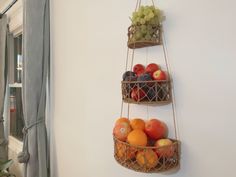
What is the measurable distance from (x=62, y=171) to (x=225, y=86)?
1.30 metres

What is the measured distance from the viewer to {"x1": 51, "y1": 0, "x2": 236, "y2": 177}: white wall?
2.37ft

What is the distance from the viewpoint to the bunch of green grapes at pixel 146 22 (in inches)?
32.9

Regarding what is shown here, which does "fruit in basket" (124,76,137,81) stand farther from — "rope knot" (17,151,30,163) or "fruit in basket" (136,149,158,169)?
"rope knot" (17,151,30,163)

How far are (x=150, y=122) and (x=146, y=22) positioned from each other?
1.19ft

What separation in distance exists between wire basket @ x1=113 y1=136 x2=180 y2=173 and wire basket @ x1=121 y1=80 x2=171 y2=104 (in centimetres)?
16

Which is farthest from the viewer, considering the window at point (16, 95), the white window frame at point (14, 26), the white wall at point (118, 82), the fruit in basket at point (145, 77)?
the window at point (16, 95)

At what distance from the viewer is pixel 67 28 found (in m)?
1.55

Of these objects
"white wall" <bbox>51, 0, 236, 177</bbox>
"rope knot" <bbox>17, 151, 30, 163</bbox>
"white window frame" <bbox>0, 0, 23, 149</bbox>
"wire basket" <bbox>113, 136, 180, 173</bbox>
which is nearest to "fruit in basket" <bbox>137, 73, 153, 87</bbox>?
"white wall" <bbox>51, 0, 236, 177</bbox>

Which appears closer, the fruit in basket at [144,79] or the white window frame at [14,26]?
the fruit in basket at [144,79]

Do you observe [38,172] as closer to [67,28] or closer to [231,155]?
[67,28]

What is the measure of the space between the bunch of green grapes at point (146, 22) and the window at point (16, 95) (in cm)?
215

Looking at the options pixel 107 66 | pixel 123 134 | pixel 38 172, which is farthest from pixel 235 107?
pixel 38 172

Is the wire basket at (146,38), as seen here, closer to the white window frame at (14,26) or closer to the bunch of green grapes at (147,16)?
the bunch of green grapes at (147,16)

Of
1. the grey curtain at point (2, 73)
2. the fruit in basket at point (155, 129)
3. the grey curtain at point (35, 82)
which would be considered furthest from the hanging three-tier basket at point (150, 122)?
the grey curtain at point (2, 73)
